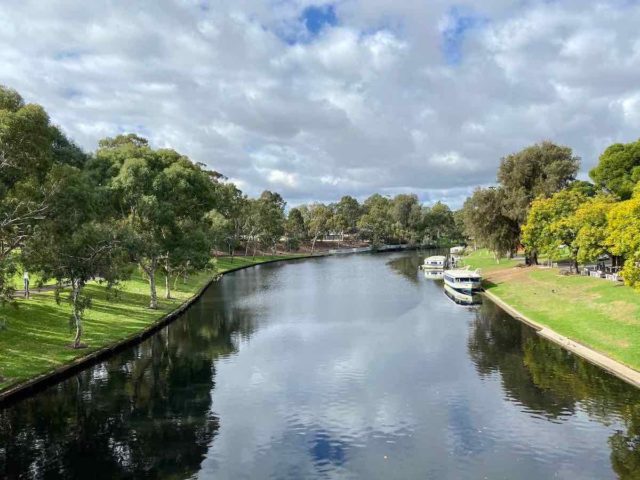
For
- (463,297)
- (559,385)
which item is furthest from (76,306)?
(463,297)

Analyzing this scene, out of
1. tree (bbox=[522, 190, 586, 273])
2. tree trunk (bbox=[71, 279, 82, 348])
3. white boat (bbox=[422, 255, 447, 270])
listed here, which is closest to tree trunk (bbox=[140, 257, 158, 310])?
tree trunk (bbox=[71, 279, 82, 348])

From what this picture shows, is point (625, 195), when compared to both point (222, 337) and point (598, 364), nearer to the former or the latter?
point (598, 364)

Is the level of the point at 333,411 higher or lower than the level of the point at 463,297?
lower

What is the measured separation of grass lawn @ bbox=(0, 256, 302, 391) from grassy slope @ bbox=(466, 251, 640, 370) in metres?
44.7

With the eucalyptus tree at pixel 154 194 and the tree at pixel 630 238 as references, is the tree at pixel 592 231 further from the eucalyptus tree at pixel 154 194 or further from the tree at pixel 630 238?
the eucalyptus tree at pixel 154 194

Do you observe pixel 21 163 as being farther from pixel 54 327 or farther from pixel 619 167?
pixel 619 167

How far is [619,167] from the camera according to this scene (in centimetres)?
10012

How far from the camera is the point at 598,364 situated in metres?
42.2

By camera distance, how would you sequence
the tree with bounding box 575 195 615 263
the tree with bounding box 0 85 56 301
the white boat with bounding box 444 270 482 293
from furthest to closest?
the white boat with bounding box 444 270 482 293, the tree with bounding box 575 195 615 263, the tree with bounding box 0 85 56 301

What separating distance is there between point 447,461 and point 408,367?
16.8 meters

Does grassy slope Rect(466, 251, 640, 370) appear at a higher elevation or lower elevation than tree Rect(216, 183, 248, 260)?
lower

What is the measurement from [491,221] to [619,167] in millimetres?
26290

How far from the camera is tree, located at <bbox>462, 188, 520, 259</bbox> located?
102 meters

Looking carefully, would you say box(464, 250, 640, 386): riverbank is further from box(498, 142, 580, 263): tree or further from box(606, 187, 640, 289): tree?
box(498, 142, 580, 263): tree
